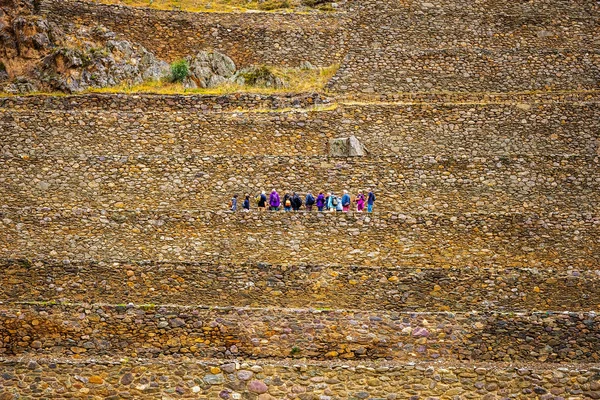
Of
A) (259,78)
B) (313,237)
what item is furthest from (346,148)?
(259,78)

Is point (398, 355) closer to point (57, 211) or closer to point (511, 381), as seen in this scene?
point (511, 381)

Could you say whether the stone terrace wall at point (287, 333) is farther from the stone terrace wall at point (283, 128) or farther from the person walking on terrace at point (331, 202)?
the stone terrace wall at point (283, 128)

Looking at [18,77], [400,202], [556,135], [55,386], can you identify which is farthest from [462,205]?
[18,77]

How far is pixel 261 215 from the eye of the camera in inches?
872

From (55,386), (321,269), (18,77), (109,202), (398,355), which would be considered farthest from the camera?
(18,77)

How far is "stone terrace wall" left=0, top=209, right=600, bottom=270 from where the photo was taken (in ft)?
70.8

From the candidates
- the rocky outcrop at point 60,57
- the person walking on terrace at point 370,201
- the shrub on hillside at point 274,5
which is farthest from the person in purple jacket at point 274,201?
the shrub on hillside at point 274,5

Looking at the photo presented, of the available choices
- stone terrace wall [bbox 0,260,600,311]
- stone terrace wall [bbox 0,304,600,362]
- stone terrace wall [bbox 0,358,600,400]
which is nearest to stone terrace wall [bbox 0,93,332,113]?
stone terrace wall [bbox 0,260,600,311]

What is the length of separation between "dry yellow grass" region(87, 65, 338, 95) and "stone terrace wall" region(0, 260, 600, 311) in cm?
1261

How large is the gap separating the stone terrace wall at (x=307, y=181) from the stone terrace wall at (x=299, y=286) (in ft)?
18.7

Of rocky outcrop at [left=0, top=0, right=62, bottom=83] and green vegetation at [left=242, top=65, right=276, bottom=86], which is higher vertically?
rocky outcrop at [left=0, top=0, right=62, bottom=83]

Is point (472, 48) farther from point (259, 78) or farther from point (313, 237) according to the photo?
point (313, 237)

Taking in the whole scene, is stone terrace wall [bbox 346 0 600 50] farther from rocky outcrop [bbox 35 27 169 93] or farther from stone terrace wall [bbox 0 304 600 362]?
stone terrace wall [bbox 0 304 600 362]

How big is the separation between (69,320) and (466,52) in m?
22.5
